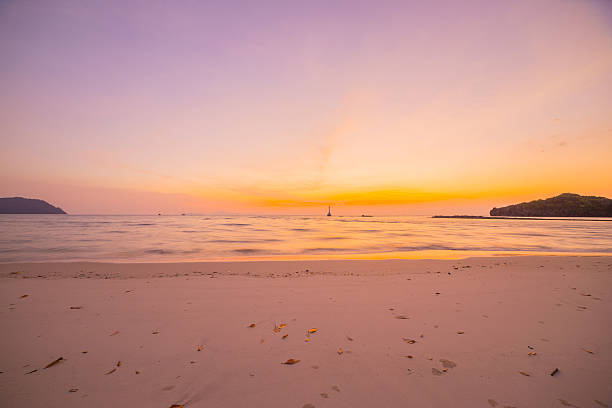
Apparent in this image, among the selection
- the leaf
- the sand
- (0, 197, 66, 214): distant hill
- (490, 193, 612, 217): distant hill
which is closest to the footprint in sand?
the sand

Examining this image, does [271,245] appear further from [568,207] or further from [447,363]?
[568,207]

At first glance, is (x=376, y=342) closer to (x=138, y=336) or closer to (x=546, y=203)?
(x=138, y=336)

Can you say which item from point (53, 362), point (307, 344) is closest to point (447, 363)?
point (307, 344)

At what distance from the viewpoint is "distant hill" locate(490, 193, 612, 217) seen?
99.7 meters

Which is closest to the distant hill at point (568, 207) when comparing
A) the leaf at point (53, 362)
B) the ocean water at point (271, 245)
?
the ocean water at point (271, 245)

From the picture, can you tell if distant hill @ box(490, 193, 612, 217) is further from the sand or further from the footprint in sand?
the footprint in sand

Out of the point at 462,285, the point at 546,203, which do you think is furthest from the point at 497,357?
the point at 546,203

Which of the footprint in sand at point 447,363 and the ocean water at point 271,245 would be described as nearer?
the footprint in sand at point 447,363

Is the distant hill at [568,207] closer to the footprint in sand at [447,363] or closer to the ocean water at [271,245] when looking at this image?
the ocean water at [271,245]

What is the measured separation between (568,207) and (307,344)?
510ft

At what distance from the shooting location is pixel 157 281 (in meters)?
6.78

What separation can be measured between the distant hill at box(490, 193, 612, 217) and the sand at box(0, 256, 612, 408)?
144877mm

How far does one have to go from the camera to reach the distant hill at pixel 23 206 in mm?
168875

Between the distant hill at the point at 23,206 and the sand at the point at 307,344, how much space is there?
840 feet
